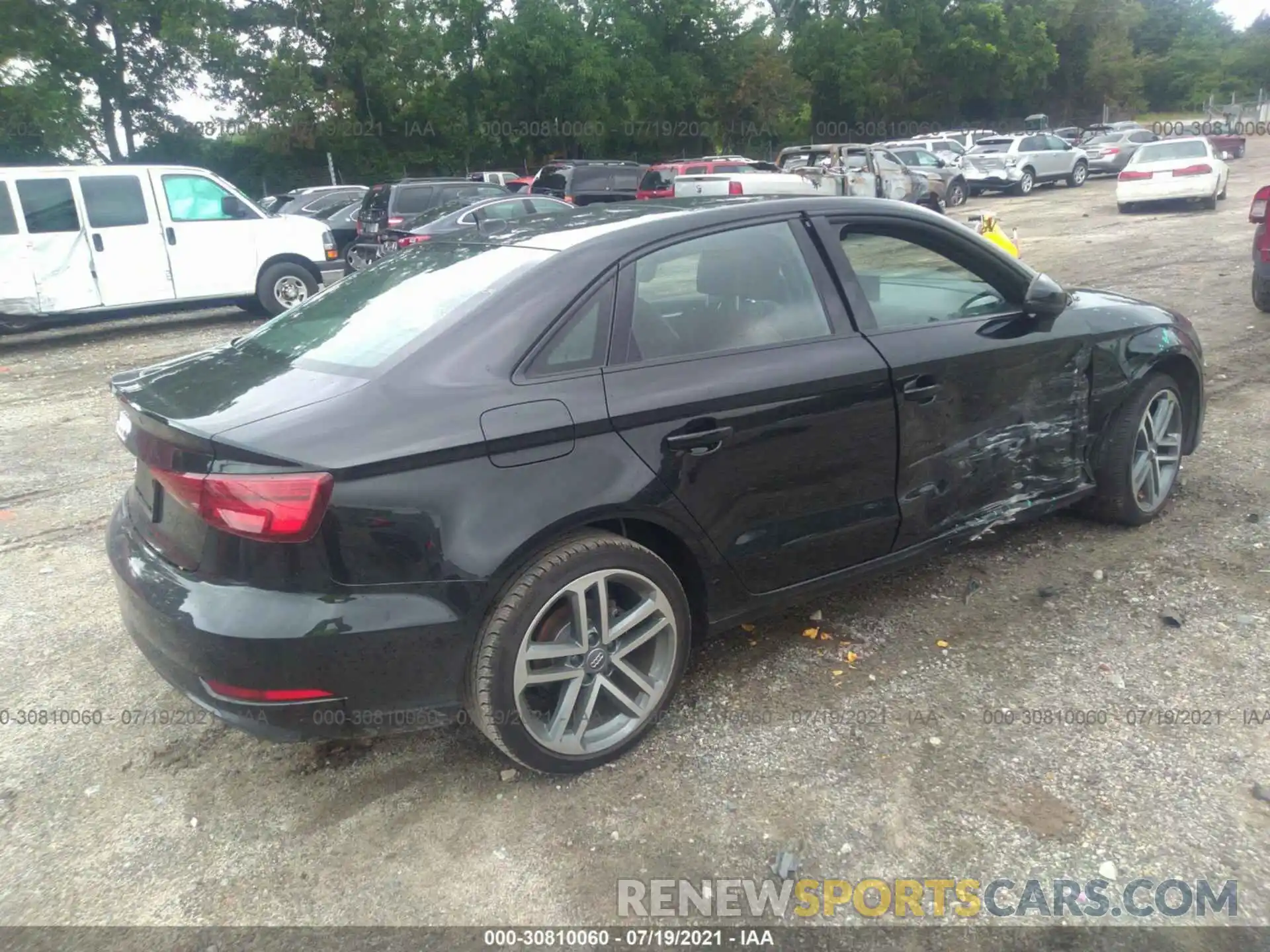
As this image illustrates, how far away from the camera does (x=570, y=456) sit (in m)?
2.80

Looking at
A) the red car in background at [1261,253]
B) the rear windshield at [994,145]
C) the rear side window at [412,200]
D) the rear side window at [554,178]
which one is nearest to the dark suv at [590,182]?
the rear side window at [554,178]

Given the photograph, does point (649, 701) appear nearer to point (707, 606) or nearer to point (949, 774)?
point (707, 606)

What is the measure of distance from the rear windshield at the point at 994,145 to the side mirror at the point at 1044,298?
27616 millimetres

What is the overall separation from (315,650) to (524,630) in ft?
1.88

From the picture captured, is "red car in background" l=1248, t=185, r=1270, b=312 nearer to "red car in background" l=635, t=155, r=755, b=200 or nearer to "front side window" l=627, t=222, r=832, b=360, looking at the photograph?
"front side window" l=627, t=222, r=832, b=360

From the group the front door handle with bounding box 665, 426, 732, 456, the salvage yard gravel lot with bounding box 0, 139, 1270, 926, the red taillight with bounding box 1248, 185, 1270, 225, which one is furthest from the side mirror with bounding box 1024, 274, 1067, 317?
the red taillight with bounding box 1248, 185, 1270, 225

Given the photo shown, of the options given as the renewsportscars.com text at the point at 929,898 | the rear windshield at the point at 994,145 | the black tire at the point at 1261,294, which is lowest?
the renewsportscars.com text at the point at 929,898

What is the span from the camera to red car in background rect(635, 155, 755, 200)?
63.7 feet

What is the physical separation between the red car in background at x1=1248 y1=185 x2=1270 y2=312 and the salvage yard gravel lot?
545cm

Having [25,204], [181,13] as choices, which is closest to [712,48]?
[181,13]

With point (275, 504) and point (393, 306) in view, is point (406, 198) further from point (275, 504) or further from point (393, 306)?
point (275, 504)

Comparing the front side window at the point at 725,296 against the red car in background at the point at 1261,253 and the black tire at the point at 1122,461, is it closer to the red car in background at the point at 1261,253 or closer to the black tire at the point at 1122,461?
the black tire at the point at 1122,461

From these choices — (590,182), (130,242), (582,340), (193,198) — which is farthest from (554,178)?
(582,340)

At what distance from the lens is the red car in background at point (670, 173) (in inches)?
765
